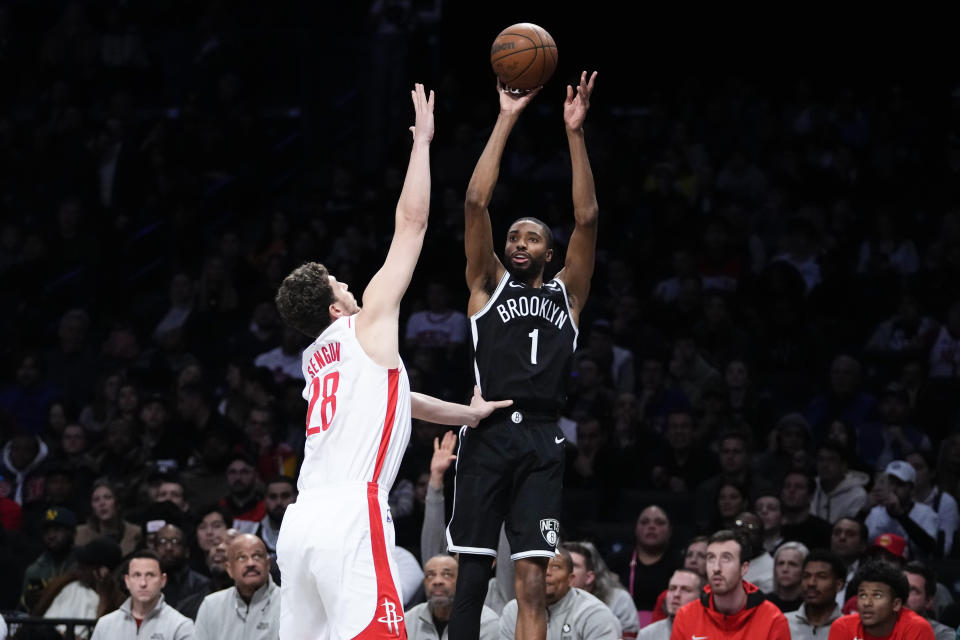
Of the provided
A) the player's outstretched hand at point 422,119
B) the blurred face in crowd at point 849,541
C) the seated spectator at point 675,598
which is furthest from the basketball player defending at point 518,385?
the blurred face in crowd at point 849,541

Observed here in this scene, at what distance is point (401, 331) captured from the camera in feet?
52.5

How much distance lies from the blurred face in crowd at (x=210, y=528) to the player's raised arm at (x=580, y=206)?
194 inches

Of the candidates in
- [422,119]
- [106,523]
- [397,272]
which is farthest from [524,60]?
[106,523]

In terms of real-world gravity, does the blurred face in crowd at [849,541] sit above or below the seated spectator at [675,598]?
above

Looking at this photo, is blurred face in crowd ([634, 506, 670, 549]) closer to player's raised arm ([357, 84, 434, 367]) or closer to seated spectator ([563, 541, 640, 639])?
seated spectator ([563, 541, 640, 639])

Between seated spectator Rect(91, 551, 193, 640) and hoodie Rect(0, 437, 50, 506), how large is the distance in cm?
367

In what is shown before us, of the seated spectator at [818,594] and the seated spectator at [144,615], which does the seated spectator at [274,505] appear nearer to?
the seated spectator at [144,615]

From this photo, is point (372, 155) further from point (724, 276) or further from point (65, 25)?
point (724, 276)

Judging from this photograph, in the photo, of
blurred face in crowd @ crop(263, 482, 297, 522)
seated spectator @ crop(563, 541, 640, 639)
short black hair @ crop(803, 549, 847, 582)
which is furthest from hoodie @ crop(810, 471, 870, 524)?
blurred face in crowd @ crop(263, 482, 297, 522)

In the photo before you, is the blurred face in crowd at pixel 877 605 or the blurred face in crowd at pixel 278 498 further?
the blurred face in crowd at pixel 278 498

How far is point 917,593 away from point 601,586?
221 centimetres

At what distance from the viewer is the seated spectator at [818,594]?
33.0 feet

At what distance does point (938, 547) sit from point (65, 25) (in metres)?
14.0

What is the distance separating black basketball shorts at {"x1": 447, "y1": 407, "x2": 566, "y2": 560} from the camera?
302 inches
